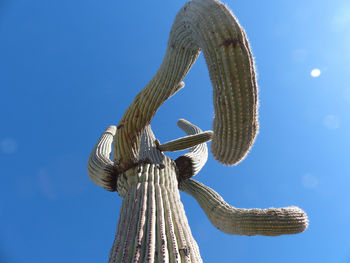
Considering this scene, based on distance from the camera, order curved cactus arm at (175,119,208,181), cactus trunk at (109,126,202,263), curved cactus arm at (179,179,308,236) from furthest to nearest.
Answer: curved cactus arm at (175,119,208,181)
curved cactus arm at (179,179,308,236)
cactus trunk at (109,126,202,263)

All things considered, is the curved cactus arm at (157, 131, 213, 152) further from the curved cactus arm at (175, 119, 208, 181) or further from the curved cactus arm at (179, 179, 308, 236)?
the curved cactus arm at (179, 179, 308, 236)

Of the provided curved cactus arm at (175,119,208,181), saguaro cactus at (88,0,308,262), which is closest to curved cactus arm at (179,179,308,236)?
saguaro cactus at (88,0,308,262)

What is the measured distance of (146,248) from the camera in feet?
5.50

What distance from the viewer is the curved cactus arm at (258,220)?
8.73 ft

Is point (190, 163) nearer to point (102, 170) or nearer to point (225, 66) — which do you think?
point (102, 170)

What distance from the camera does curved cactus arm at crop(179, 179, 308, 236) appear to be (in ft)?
8.73

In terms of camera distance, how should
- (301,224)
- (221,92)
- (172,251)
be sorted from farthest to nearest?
(301,224) → (221,92) → (172,251)

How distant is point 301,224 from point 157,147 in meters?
1.94

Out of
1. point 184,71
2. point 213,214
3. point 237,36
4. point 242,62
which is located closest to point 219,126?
point 242,62

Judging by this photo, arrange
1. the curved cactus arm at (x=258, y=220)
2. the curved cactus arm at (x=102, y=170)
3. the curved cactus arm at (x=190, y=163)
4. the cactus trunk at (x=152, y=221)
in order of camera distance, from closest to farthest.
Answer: the cactus trunk at (x=152, y=221) → the curved cactus arm at (x=258, y=220) → the curved cactus arm at (x=102, y=170) → the curved cactus arm at (x=190, y=163)

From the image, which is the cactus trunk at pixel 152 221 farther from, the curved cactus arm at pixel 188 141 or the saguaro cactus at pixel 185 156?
the curved cactus arm at pixel 188 141

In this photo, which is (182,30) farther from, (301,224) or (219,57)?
(301,224)

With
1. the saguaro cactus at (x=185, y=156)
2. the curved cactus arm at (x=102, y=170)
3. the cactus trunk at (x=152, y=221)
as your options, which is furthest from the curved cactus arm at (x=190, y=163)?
the curved cactus arm at (x=102, y=170)

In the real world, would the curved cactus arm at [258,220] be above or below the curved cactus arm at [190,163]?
below
